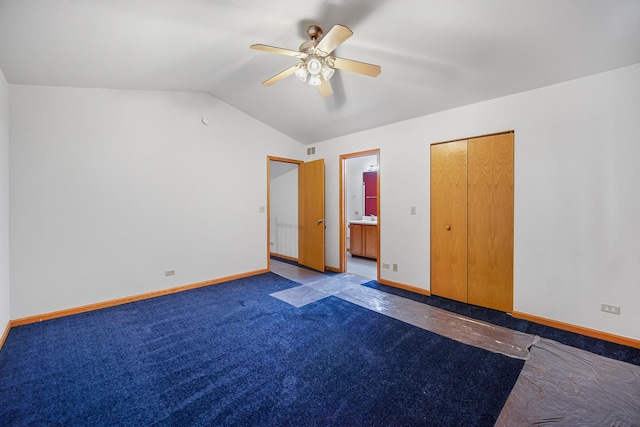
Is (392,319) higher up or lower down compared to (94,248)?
lower down

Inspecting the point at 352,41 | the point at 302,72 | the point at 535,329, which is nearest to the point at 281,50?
the point at 302,72

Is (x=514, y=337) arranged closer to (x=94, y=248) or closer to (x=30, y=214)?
(x=94, y=248)

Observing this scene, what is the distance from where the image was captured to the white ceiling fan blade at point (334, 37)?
1857 mm

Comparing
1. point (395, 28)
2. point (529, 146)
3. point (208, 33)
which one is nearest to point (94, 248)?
point (208, 33)

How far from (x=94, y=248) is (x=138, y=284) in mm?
695

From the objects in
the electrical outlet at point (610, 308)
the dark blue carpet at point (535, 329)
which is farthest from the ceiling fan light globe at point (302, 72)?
the electrical outlet at point (610, 308)

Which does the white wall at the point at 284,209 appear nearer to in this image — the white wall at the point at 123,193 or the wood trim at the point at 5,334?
the white wall at the point at 123,193

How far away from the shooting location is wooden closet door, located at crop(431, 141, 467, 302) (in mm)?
3361

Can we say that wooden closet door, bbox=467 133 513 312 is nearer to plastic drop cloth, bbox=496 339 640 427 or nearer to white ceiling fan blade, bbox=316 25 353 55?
plastic drop cloth, bbox=496 339 640 427

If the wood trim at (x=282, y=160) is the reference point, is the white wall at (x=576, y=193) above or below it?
below

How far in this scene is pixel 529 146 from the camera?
284 cm

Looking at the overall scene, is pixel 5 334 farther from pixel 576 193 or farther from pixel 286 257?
pixel 576 193

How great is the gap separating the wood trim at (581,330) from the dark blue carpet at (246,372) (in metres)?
1.05

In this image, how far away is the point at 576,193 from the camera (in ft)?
8.50
